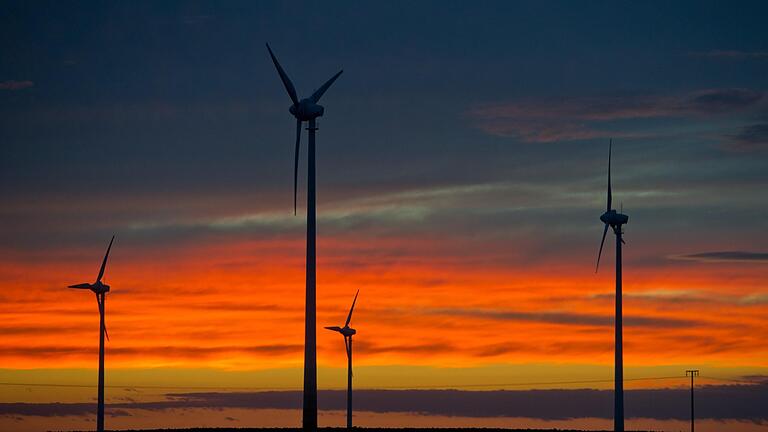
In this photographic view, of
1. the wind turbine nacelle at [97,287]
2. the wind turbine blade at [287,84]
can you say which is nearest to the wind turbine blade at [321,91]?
the wind turbine blade at [287,84]

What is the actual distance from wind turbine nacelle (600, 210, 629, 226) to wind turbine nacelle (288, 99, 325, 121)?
40641 millimetres

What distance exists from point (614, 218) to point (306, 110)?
42.3 m

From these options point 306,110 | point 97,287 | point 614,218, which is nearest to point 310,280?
point 306,110

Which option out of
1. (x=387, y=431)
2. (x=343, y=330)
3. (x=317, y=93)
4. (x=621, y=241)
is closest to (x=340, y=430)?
(x=387, y=431)

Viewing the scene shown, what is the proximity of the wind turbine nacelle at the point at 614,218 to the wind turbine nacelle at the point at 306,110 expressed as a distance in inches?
1600

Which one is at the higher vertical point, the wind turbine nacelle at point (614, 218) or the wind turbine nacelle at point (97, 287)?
the wind turbine nacelle at point (614, 218)

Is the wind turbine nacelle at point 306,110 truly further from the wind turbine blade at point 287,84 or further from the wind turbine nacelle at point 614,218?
the wind turbine nacelle at point 614,218

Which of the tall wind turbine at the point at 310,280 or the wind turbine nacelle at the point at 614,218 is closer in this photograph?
the tall wind turbine at the point at 310,280

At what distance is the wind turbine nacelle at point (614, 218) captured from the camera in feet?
461

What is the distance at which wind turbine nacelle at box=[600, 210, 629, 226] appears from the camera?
140 meters

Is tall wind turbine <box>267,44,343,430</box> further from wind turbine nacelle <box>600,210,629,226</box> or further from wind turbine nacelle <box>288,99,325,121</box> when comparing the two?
wind turbine nacelle <box>600,210,629,226</box>

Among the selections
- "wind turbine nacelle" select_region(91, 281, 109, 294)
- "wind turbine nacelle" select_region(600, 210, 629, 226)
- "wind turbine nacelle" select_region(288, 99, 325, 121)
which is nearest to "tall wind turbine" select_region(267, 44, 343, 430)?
"wind turbine nacelle" select_region(288, 99, 325, 121)

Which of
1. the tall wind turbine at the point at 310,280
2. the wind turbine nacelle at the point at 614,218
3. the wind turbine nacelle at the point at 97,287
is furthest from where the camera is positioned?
the wind turbine nacelle at the point at 97,287

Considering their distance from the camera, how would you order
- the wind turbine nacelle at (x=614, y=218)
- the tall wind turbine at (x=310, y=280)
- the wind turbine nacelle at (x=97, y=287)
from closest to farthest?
the tall wind turbine at (x=310, y=280), the wind turbine nacelle at (x=614, y=218), the wind turbine nacelle at (x=97, y=287)
